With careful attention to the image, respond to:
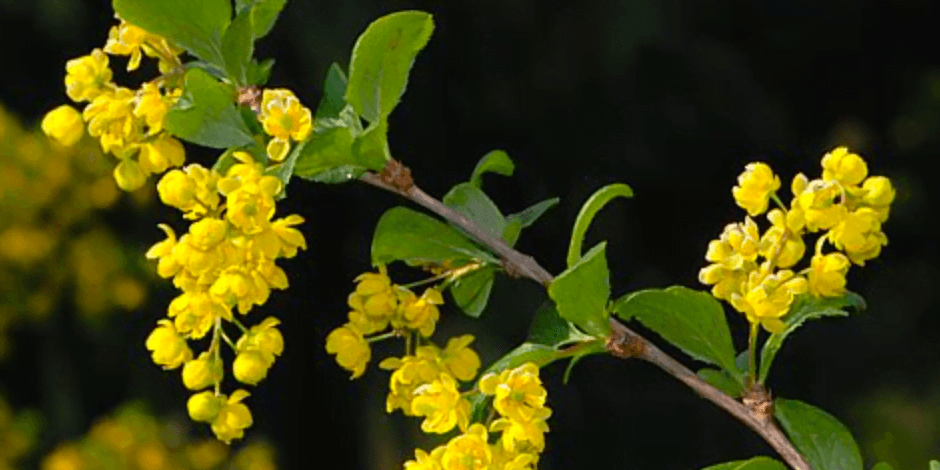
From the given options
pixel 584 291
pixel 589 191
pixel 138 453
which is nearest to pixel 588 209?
pixel 584 291

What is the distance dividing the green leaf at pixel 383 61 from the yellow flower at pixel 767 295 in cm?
16

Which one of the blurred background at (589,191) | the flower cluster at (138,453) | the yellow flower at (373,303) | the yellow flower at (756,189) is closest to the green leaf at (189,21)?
the yellow flower at (373,303)

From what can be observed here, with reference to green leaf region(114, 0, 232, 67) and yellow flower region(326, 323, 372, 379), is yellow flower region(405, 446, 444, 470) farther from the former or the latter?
green leaf region(114, 0, 232, 67)

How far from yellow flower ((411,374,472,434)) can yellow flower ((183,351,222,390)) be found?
0.11 meters

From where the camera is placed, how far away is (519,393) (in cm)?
66

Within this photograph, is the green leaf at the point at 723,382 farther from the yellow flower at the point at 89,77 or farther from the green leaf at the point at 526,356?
the yellow flower at the point at 89,77

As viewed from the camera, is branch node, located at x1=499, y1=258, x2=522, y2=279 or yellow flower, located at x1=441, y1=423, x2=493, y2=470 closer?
yellow flower, located at x1=441, y1=423, x2=493, y2=470

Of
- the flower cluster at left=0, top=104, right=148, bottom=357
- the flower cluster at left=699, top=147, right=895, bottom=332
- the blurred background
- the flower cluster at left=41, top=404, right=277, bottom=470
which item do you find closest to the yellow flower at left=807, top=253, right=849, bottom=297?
the flower cluster at left=699, top=147, right=895, bottom=332

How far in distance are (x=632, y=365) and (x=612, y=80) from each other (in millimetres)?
566

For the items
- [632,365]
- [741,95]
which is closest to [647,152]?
[741,95]

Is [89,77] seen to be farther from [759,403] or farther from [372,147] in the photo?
[759,403]

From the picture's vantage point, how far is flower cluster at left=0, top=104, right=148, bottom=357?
2.21 metres

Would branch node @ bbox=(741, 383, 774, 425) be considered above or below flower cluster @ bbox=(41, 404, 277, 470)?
above

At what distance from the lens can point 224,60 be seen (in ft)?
2.41
